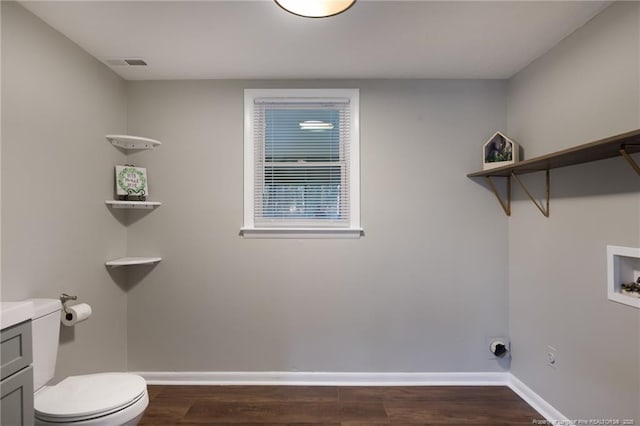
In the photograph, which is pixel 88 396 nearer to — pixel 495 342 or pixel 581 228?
pixel 495 342

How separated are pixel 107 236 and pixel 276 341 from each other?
1489 mm

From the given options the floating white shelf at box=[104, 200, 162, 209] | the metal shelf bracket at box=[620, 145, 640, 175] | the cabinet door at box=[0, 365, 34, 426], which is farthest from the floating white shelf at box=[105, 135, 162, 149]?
the metal shelf bracket at box=[620, 145, 640, 175]

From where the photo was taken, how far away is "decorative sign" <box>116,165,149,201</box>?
7.75ft

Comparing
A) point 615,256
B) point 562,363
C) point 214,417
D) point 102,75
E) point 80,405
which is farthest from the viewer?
point 102,75

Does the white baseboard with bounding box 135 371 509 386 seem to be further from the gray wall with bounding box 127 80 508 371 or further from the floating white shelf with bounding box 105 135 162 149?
the floating white shelf with bounding box 105 135 162 149

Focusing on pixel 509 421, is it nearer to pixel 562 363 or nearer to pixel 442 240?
pixel 562 363

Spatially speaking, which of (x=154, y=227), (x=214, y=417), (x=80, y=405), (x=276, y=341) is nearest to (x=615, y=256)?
(x=276, y=341)

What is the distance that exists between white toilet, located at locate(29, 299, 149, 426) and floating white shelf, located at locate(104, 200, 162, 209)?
743mm

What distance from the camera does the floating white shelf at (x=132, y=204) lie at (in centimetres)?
227

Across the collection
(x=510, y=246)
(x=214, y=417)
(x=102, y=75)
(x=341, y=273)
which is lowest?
(x=214, y=417)

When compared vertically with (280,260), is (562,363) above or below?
below

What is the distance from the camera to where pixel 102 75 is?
2271 millimetres

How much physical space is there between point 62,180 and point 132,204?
46 cm

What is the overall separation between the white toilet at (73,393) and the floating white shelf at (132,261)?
496mm
